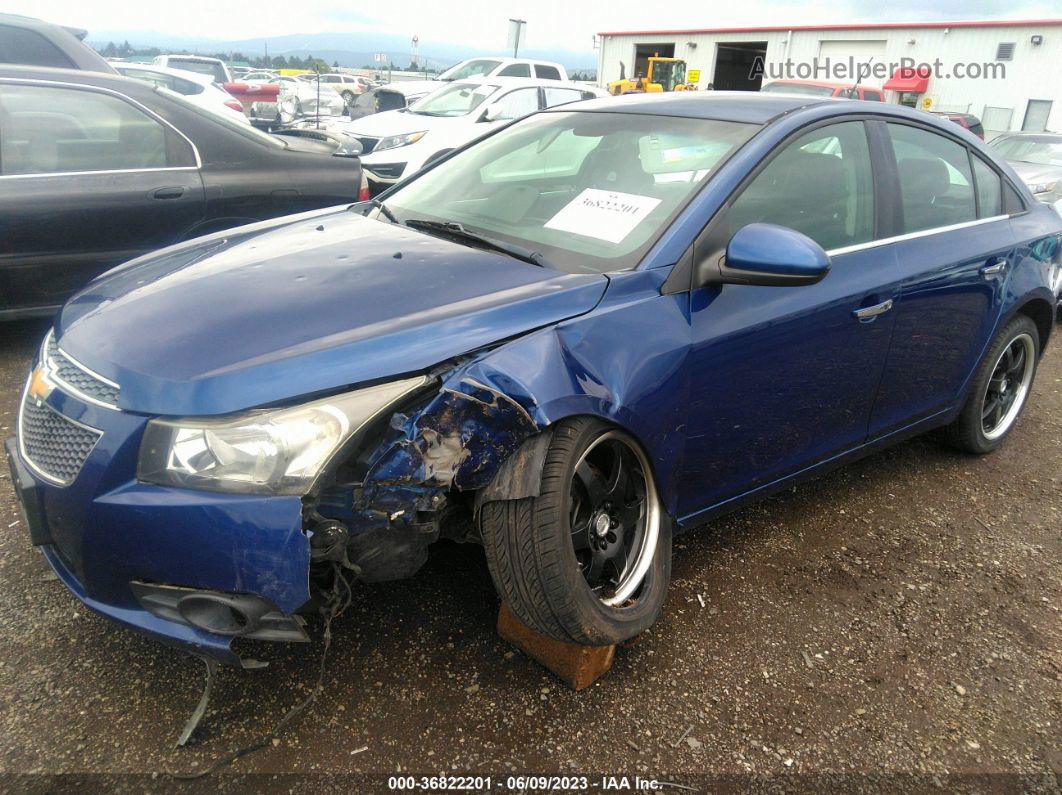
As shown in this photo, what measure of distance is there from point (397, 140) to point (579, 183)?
7283 millimetres

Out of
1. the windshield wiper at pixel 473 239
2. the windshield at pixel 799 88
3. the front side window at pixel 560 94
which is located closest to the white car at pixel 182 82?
the front side window at pixel 560 94

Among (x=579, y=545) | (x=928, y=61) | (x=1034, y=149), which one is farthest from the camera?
(x=928, y=61)

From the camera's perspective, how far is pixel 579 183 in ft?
9.14

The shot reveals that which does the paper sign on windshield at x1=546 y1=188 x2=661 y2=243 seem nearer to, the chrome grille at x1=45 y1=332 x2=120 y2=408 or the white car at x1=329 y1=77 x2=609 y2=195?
the chrome grille at x1=45 y1=332 x2=120 y2=408

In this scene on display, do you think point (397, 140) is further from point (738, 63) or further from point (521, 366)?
point (738, 63)

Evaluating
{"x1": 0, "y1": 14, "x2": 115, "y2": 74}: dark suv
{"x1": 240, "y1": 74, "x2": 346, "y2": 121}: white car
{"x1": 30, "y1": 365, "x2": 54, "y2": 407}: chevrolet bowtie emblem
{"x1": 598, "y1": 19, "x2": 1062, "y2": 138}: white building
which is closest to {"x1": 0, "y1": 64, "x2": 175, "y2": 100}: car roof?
{"x1": 0, "y1": 14, "x2": 115, "y2": 74}: dark suv

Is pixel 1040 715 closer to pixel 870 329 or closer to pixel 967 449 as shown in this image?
pixel 870 329

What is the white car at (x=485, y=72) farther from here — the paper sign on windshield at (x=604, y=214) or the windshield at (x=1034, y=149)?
the paper sign on windshield at (x=604, y=214)

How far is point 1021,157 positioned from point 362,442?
405 inches

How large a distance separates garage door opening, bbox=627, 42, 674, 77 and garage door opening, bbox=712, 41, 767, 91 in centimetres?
266

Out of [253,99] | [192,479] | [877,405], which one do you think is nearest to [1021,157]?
[877,405]

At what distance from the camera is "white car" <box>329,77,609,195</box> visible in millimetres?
9008

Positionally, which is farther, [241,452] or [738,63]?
[738,63]

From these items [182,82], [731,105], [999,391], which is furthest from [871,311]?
[182,82]
